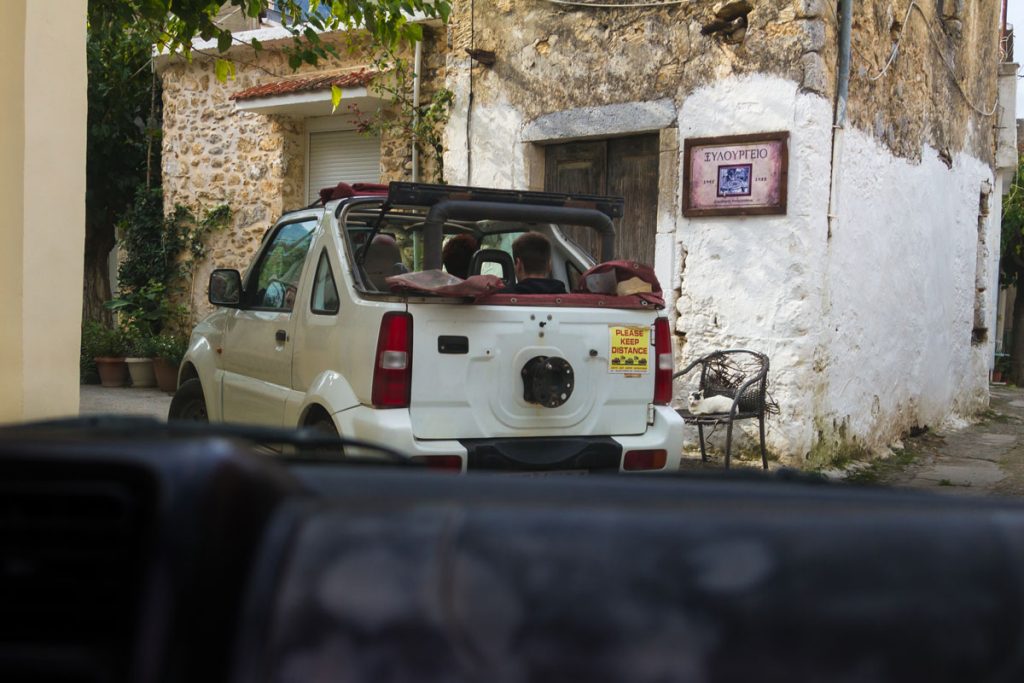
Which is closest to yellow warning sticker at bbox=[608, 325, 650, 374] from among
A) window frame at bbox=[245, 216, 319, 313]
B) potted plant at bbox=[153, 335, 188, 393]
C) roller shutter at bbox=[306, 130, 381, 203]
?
window frame at bbox=[245, 216, 319, 313]

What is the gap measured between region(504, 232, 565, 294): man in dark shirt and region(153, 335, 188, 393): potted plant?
7.39 meters

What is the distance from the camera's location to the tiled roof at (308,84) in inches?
429

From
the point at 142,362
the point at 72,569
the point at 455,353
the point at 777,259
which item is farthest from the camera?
the point at 142,362

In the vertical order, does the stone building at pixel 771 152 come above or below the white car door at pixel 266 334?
above

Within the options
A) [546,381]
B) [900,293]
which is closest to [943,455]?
[900,293]

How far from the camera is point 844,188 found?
8.46 meters

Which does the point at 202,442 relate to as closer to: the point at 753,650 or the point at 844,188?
the point at 753,650

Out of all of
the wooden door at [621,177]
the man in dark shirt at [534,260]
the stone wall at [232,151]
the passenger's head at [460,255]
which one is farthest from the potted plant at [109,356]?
the man in dark shirt at [534,260]

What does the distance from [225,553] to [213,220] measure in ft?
39.5

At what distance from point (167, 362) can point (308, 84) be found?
A: 12.0ft

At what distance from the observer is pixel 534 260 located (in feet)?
19.1

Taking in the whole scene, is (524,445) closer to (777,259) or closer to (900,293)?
(777,259)

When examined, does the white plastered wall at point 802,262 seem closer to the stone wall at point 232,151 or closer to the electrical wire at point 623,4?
the electrical wire at point 623,4

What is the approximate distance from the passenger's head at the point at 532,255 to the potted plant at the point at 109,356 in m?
8.47
